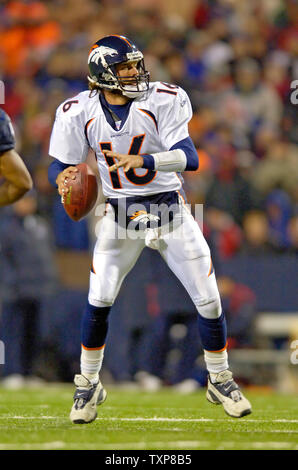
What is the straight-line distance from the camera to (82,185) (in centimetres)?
499

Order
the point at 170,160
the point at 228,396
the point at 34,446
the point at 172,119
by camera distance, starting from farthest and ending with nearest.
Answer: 1. the point at 228,396
2. the point at 172,119
3. the point at 170,160
4. the point at 34,446

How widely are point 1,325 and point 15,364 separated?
38cm

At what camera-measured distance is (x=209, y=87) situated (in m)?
11.4

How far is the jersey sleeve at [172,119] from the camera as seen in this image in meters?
4.91

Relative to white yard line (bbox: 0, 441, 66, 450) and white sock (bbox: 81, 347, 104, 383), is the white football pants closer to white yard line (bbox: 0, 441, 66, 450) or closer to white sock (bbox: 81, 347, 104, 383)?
white sock (bbox: 81, 347, 104, 383)

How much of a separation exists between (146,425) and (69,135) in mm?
1555

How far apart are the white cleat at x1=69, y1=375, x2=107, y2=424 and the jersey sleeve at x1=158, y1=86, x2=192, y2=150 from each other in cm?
131

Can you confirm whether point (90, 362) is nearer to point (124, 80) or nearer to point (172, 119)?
point (172, 119)

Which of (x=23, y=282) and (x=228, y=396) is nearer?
(x=228, y=396)

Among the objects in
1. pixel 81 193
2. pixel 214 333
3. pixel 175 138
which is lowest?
pixel 214 333

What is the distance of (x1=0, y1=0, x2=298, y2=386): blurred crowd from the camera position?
9305 mm

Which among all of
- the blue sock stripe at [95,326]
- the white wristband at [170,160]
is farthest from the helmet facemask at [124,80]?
the blue sock stripe at [95,326]

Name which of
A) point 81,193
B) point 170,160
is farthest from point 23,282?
point 170,160

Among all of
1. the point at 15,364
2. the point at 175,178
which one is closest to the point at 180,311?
the point at 15,364
